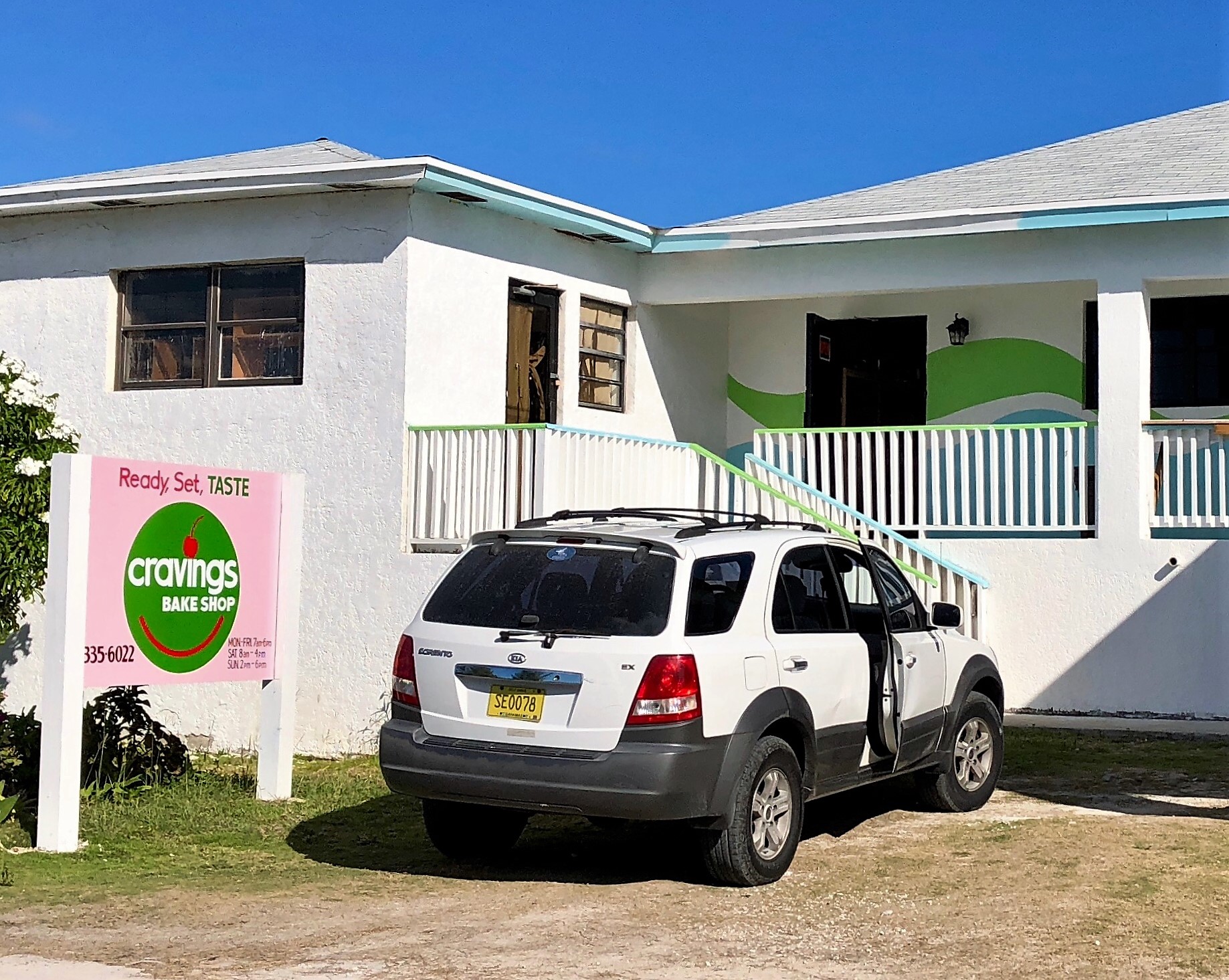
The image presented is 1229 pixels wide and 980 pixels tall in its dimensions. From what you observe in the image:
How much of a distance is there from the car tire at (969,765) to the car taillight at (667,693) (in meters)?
2.81

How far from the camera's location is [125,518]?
9.02 meters

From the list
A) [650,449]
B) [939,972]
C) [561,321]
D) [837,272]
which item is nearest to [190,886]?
[939,972]

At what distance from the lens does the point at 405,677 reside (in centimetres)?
786

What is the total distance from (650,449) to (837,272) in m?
2.91

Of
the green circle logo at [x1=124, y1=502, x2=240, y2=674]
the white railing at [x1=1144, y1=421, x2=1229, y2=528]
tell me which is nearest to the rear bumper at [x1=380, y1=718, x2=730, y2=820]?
the green circle logo at [x1=124, y1=502, x2=240, y2=674]

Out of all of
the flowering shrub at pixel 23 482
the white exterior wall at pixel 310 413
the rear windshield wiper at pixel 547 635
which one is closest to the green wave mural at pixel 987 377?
the white exterior wall at pixel 310 413

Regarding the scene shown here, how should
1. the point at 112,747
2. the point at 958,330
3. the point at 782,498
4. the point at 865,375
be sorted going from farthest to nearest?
1. the point at 865,375
2. the point at 958,330
3. the point at 782,498
4. the point at 112,747

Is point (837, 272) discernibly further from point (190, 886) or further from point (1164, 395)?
point (190, 886)

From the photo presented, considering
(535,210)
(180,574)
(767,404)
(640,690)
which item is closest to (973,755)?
(640,690)

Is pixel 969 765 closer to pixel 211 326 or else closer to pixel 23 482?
pixel 23 482

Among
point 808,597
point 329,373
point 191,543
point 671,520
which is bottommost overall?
point 808,597

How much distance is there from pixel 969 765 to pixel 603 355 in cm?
747

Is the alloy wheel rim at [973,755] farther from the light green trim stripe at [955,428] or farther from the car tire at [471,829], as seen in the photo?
the light green trim stripe at [955,428]

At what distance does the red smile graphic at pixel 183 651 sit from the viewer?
9.16 metres
